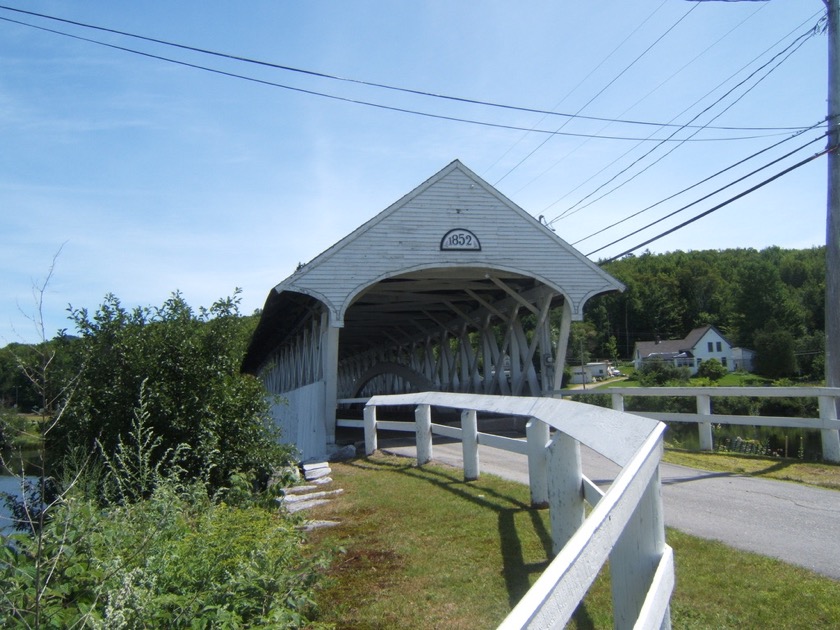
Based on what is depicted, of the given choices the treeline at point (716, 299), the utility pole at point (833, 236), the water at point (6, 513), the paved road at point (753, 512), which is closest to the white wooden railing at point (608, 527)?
the paved road at point (753, 512)

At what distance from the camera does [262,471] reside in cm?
1043

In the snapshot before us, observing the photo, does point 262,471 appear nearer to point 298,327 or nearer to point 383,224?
point 383,224

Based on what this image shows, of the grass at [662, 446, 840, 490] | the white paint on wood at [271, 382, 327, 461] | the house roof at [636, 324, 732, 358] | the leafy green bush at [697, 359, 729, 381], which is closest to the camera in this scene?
the grass at [662, 446, 840, 490]

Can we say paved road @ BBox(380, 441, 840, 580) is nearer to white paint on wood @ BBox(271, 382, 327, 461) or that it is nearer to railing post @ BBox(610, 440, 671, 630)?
railing post @ BBox(610, 440, 671, 630)

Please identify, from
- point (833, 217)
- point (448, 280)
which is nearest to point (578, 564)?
point (833, 217)

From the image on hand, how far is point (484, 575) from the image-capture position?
476 centimetres

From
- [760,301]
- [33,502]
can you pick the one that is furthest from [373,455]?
[760,301]

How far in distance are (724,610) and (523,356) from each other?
15.2m

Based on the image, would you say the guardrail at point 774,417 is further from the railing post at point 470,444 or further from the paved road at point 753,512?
the railing post at point 470,444

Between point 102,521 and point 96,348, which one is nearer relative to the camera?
point 102,521

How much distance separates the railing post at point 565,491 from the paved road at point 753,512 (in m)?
1.27

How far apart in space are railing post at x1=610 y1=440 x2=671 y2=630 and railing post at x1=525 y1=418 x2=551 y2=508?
3.21 metres

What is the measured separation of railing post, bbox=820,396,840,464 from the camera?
9.41m

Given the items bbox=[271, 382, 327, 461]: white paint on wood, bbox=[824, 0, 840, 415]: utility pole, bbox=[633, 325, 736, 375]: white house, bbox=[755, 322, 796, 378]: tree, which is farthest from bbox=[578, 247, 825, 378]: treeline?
bbox=[824, 0, 840, 415]: utility pole
